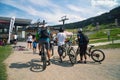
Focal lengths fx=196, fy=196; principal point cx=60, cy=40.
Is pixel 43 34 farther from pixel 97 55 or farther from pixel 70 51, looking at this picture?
pixel 97 55

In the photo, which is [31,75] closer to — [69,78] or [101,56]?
[69,78]

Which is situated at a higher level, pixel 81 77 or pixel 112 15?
pixel 112 15

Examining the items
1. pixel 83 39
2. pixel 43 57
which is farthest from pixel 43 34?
pixel 83 39

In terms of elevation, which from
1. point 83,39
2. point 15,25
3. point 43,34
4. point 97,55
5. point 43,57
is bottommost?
point 97,55

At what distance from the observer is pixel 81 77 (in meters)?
7.68

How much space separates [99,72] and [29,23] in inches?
1358

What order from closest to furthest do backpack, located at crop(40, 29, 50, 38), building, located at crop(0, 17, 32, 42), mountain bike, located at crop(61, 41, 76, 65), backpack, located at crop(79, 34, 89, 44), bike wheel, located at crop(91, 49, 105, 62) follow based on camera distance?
backpack, located at crop(40, 29, 50, 38) → mountain bike, located at crop(61, 41, 76, 65) → backpack, located at crop(79, 34, 89, 44) → bike wheel, located at crop(91, 49, 105, 62) → building, located at crop(0, 17, 32, 42)

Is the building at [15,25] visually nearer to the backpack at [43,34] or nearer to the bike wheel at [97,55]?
the bike wheel at [97,55]

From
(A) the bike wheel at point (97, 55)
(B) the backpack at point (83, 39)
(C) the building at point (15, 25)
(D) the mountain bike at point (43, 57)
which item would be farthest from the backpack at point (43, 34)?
(C) the building at point (15, 25)

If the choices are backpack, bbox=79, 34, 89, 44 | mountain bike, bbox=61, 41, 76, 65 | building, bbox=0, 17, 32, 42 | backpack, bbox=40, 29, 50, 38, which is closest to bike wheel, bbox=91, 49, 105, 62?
backpack, bbox=79, 34, 89, 44

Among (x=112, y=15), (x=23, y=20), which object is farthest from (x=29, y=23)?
(x=112, y=15)

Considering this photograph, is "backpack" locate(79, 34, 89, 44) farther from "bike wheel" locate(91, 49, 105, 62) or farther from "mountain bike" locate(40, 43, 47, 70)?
"mountain bike" locate(40, 43, 47, 70)

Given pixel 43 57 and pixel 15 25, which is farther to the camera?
pixel 15 25

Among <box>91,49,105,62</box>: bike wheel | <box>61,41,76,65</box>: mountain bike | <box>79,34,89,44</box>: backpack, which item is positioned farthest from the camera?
<box>91,49,105,62</box>: bike wheel
